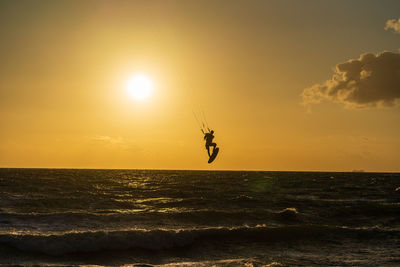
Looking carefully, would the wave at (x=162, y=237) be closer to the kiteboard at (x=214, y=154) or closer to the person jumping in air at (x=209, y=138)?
the kiteboard at (x=214, y=154)

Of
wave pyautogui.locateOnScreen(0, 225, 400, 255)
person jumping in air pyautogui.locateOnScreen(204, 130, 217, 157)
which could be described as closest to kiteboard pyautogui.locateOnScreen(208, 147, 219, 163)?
person jumping in air pyautogui.locateOnScreen(204, 130, 217, 157)

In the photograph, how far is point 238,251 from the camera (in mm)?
20656

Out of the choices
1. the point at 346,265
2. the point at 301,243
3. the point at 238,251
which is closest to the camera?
the point at 346,265

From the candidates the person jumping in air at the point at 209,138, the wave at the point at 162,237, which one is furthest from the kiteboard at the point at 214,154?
the wave at the point at 162,237

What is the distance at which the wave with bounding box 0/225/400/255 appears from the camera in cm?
2052

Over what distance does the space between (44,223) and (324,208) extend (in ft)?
78.5

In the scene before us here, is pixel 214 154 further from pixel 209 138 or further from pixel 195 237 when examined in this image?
pixel 195 237

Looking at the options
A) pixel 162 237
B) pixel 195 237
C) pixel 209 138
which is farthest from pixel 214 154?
pixel 162 237

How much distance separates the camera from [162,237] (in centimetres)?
2230

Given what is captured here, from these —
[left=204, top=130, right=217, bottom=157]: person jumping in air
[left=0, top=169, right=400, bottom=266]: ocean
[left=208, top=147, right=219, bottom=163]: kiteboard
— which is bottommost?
[left=0, top=169, right=400, bottom=266]: ocean

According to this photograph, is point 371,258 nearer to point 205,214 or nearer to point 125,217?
point 205,214

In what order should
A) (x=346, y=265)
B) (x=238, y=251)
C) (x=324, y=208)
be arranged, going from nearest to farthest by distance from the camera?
(x=346, y=265) → (x=238, y=251) → (x=324, y=208)

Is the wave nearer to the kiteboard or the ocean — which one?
the ocean

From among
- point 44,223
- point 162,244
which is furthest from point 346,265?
point 44,223
